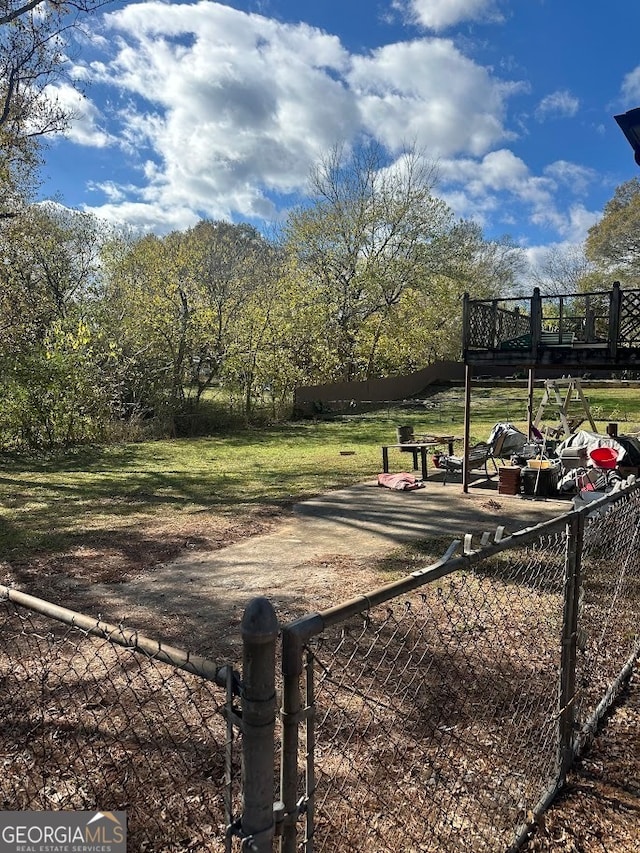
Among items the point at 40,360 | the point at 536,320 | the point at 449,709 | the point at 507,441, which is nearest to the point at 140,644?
the point at 449,709

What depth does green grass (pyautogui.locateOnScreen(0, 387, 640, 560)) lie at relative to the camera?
6902 mm

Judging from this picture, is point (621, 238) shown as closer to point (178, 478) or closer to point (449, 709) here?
point (178, 478)

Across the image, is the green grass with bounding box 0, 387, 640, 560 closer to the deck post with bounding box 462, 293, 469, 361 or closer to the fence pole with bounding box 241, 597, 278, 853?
the deck post with bounding box 462, 293, 469, 361

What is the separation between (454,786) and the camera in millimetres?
2309

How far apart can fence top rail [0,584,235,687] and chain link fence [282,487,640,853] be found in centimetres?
17

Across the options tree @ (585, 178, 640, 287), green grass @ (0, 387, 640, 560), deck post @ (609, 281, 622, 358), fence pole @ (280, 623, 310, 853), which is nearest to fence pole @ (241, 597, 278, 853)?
fence pole @ (280, 623, 310, 853)

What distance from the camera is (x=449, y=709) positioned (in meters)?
2.89

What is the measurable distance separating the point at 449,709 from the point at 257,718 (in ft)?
7.13

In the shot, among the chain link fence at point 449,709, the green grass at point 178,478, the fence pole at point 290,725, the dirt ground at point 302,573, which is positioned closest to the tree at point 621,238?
the green grass at point 178,478

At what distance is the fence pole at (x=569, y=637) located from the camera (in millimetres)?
2322

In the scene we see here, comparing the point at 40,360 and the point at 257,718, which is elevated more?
the point at 40,360

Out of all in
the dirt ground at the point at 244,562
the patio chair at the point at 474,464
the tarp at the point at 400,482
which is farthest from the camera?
the patio chair at the point at 474,464

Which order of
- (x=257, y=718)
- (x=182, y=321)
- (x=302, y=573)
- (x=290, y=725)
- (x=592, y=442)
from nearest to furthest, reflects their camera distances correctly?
1. (x=257, y=718)
2. (x=290, y=725)
3. (x=302, y=573)
4. (x=592, y=442)
5. (x=182, y=321)

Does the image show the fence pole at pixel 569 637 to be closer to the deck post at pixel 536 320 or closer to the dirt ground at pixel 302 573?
the dirt ground at pixel 302 573
